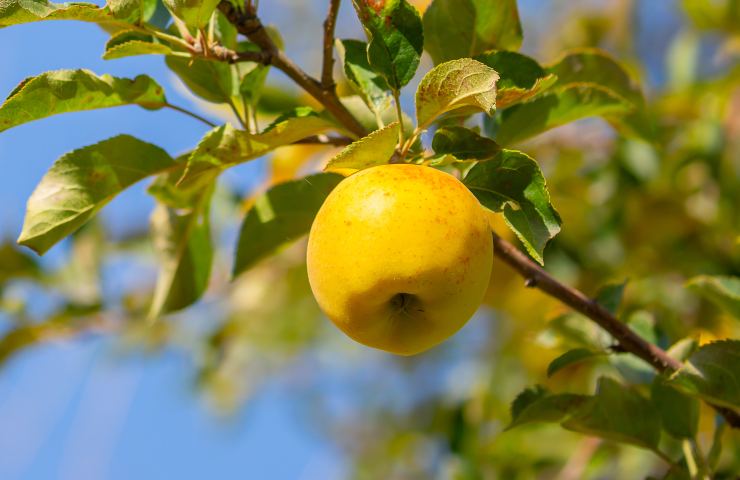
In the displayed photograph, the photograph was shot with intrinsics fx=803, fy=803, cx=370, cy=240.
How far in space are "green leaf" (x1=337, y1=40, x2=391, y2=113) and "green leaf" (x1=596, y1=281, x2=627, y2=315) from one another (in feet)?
1.32

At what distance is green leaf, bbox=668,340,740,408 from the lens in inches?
35.5

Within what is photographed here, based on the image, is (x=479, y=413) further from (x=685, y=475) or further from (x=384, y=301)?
(x=384, y=301)

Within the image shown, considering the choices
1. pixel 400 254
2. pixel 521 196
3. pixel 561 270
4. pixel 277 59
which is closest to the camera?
pixel 400 254

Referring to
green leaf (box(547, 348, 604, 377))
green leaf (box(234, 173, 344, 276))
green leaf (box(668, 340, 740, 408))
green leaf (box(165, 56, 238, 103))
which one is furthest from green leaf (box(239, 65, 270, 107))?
green leaf (box(668, 340, 740, 408))

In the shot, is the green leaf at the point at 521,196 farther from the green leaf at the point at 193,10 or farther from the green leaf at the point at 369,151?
the green leaf at the point at 193,10

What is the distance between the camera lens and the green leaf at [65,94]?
87cm

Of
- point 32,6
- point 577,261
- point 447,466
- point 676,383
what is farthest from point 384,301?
point 577,261

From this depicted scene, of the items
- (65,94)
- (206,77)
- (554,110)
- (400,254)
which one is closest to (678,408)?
(554,110)

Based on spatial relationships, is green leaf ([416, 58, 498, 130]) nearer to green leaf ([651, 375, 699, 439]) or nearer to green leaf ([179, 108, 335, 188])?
green leaf ([179, 108, 335, 188])

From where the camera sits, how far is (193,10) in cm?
86

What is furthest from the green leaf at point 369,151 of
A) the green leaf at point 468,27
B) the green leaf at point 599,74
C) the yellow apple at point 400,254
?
the green leaf at point 599,74

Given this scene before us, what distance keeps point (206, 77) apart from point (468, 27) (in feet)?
1.12

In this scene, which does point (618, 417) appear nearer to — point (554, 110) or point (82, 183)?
point (554, 110)

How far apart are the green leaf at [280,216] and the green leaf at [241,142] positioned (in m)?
0.12
